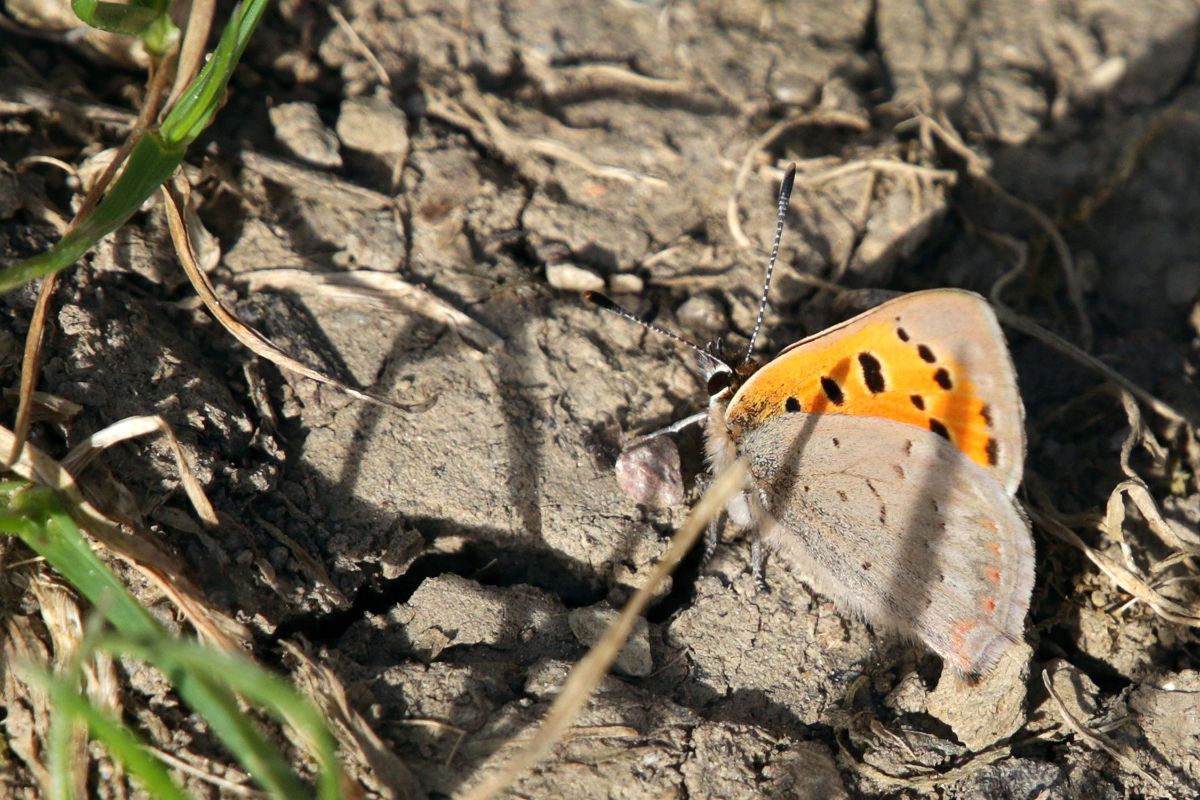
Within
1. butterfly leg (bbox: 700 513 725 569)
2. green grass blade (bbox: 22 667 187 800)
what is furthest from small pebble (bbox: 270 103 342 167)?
green grass blade (bbox: 22 667 187 800)

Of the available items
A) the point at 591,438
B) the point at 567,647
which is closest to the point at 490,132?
the point at 591,438

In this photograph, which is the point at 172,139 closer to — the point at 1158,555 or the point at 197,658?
the point at 197,658

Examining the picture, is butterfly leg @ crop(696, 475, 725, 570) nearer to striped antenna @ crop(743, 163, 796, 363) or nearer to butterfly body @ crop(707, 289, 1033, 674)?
butterfly body @ crop(707, 289, 1033, 674)

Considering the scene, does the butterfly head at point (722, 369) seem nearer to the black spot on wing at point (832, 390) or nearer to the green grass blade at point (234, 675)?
the black spot on wing at point (832, 390)

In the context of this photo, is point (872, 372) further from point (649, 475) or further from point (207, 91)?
point (207, 91)

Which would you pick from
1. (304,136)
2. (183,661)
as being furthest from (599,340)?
(183,661)

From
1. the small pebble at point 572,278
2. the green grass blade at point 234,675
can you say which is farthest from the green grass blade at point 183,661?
the small pebble at point 572,278
